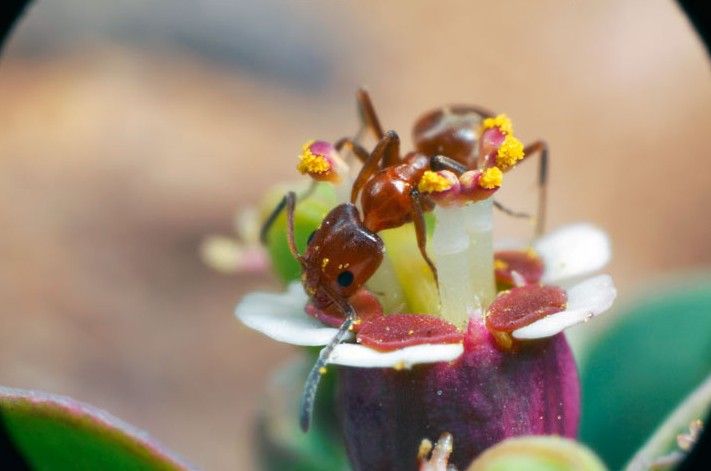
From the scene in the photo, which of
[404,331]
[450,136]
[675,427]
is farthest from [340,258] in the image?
[675,427]

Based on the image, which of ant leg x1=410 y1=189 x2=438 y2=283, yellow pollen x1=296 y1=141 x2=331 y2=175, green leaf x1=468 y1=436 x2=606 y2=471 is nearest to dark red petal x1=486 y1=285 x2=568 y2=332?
ant leg x1=410 y1=189 x2=438 y2=283

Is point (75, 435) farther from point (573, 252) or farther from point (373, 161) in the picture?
point (573, 252)

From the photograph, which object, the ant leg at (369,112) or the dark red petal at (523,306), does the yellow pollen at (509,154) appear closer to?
the dark red petal at (523,306)

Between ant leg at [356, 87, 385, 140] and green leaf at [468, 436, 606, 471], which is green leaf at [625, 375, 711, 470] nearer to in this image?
green leaf at [468, 436, 606, 471]

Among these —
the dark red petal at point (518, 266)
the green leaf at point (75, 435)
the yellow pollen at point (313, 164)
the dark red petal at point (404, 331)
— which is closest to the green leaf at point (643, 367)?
the dark red petal at point (518, 266)

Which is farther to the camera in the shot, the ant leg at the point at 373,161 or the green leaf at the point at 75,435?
the ant leg at the point at 373,161

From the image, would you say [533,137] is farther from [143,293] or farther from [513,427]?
[513,427]

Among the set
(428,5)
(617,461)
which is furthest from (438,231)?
(428,5)
